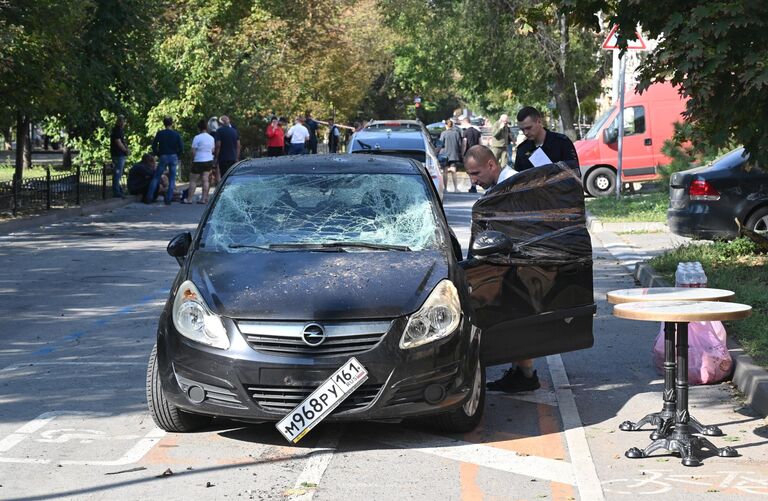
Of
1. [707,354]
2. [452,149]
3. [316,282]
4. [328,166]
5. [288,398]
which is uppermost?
[452,149]

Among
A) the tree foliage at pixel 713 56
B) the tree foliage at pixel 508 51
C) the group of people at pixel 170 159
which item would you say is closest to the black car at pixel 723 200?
the tree foliage at pixel 713 56

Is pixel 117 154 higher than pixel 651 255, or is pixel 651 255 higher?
pixel 117 154

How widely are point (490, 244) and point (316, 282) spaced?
3.96 feet

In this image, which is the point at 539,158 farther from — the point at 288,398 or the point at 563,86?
the point at 563,86

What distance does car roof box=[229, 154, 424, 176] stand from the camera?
28.8 feet

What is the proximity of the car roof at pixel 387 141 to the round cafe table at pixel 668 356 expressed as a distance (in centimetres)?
1436

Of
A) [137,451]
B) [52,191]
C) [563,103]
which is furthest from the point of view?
[563,103]

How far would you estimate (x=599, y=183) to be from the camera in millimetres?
31328

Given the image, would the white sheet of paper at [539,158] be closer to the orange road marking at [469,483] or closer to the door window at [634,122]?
the orange road marking at [469,483]

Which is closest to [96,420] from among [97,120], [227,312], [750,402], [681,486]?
[227,312]

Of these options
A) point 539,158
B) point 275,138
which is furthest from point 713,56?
point 275,138

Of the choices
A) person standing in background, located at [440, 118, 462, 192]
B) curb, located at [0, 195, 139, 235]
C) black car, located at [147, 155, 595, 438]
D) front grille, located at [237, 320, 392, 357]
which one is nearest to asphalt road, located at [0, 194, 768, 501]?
black car, located at [147, 155, 595, 438]

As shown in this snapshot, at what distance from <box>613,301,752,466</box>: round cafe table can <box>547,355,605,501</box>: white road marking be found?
0.28m

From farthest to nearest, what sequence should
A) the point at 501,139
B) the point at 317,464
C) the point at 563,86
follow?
1. the point at 563,86
2. the point at 501,139
3. the point at 317,464
